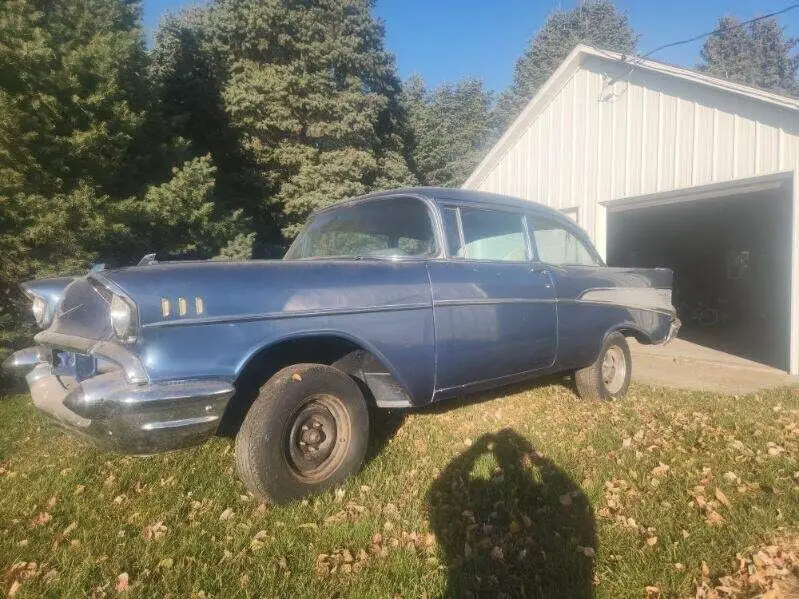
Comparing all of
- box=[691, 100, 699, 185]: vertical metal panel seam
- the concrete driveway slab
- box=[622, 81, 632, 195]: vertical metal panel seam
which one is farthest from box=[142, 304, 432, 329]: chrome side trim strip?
box=[622, 81, 632, 195]: vertical metal panel seam

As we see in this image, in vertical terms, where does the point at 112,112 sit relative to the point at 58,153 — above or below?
above

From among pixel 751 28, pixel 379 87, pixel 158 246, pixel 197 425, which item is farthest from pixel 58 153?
pixel 751 28

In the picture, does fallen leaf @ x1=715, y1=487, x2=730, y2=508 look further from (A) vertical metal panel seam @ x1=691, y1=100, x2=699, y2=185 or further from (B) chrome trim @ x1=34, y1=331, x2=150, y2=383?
(A) vertical metal panel seam @ x1=691, y1=100, x2=699, y2=185

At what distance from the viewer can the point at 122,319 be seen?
7.54 ft

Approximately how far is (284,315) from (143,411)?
2.69ft

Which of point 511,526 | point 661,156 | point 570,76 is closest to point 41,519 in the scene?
point 511,526

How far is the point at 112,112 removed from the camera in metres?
10.7

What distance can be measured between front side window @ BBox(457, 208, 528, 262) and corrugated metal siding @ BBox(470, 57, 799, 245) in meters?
4.69

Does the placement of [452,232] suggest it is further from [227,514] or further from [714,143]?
[714,143]

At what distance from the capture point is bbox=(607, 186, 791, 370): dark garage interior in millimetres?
11758

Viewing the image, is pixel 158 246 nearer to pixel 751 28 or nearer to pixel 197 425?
pixel 197 425

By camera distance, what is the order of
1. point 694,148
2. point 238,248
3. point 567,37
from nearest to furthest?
point 694,148
point 238,248
point 567,37

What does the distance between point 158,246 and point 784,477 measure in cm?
1271

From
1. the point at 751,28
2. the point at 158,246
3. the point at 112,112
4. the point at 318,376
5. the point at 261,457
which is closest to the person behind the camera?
the point at 261,457
